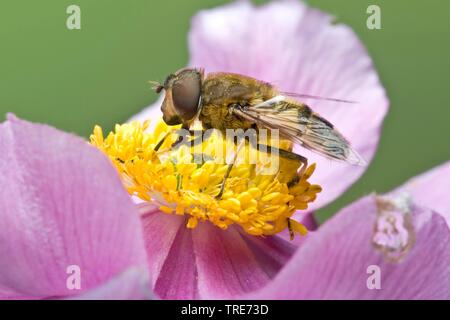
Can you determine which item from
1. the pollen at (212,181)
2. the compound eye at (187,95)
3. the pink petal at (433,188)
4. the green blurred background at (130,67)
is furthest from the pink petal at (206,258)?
the green blurred background at (130,67)

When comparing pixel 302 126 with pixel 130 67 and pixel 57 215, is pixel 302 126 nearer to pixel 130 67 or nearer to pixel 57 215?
pixel 57 215

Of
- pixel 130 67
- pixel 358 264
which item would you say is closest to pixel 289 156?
pixel 358 264

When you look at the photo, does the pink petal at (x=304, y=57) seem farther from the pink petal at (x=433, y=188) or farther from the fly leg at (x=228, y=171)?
the fly leg at (x=228, y=171)

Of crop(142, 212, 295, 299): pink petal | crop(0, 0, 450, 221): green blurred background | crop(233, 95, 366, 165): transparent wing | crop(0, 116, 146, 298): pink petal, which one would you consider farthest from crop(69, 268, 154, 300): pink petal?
crop(0, 0, 450, 221): green blurred background

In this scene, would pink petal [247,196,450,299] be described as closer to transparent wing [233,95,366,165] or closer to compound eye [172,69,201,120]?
transparent wing [233,95,366,165]

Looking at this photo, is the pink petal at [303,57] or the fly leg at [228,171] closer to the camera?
the fly leg at [228,171]
